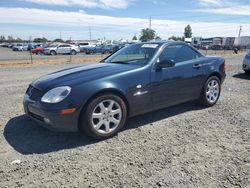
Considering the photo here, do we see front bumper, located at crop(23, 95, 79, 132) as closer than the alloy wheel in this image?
Yes

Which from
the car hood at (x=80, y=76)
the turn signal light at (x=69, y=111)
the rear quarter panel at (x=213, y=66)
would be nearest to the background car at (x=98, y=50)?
the rear quarter panel at (x=213, y=66)

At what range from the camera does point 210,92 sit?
18.6 feet

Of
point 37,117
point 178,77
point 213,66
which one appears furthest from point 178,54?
point 37,117

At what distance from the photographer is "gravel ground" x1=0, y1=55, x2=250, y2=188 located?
2949 mm

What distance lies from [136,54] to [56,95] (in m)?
1.92

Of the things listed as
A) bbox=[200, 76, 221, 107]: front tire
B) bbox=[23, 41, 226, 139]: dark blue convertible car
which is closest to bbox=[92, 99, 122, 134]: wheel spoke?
bbox=[23, 41, 226, 139]: dark blue convertible car

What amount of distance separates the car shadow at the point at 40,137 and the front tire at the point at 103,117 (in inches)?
8.3

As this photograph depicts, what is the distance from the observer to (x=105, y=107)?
4.00 metres

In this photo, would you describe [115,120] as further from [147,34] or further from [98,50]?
[147,34]

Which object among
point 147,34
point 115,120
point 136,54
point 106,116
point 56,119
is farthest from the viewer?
point 147,34

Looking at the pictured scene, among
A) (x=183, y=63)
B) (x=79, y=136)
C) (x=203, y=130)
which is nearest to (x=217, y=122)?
(x=203, y=130)

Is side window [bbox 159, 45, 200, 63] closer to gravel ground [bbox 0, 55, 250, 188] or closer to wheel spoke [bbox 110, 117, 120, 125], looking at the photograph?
gravel ground [bbox 0, 55, 250, 188]

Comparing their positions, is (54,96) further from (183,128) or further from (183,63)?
(183,63)

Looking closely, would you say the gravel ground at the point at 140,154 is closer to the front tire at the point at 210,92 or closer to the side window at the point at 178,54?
the front tire at the point at 210,92
